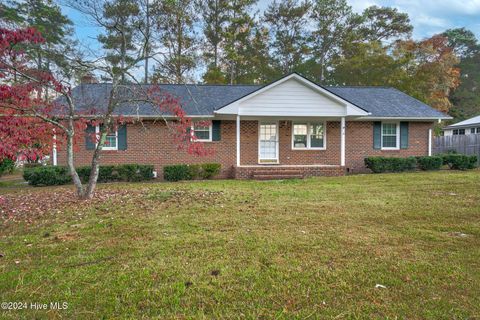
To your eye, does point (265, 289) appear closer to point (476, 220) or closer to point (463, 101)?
point (476, 220)

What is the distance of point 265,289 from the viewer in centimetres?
292

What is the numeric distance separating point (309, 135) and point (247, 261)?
39.9ft

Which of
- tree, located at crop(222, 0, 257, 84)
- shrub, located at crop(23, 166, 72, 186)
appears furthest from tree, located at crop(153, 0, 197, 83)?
shrub, located at crop(23, 166, 72, 186)

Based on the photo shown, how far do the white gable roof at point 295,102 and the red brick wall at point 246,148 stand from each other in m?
1.54

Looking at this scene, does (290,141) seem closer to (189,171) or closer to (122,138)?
(189,171)

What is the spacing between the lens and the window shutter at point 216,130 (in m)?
14.1

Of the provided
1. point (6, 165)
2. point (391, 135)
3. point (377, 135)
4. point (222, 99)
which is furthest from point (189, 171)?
point (6, 165)

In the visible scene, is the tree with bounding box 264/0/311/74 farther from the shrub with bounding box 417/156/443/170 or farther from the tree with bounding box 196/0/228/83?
the shrub with bounding box 417/156/443/170

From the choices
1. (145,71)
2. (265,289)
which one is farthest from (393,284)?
(145,71)

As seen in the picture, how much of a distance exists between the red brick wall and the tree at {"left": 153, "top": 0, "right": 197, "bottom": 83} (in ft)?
23.0

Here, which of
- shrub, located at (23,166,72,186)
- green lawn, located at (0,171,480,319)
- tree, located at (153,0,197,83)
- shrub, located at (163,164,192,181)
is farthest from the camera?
tree, located at (153,0,197,83)

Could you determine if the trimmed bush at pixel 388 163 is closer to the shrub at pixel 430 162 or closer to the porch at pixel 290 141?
the shrub at pixel 430 162

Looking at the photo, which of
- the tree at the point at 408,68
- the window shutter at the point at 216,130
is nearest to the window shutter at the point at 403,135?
the window shutter at the point at 216,130

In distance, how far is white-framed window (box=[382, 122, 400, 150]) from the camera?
15.2m
